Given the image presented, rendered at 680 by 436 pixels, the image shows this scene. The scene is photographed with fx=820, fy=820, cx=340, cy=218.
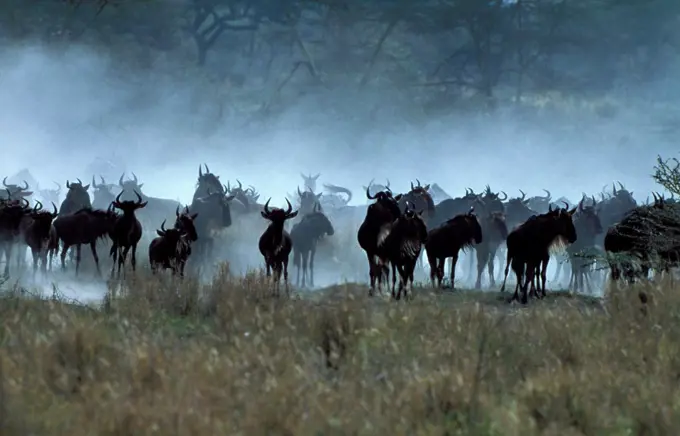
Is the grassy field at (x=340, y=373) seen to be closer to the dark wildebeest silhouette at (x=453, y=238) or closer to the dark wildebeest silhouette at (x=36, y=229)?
the dark wildebeest silhouette at (x=453, y=238)

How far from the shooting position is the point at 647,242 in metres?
14.1

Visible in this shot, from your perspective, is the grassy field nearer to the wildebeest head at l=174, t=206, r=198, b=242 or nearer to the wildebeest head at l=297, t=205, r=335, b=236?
the wildebeest head at l=174, t=206, r=198, b=242

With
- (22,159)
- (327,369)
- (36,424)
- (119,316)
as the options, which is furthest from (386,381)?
(22,159)

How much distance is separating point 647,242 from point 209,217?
14.4 meters

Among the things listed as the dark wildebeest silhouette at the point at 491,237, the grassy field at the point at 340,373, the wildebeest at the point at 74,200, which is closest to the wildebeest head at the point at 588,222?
the dark wildebeest silhouette at the point at 491,237

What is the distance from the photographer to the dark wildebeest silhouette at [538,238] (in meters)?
13.8

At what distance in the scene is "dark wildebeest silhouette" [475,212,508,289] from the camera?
22953 millimetres

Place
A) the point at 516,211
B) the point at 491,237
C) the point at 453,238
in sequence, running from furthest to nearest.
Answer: the point at 516,211 < the point at 491,237 < the point at 453,238

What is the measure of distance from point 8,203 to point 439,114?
2848 centimetres

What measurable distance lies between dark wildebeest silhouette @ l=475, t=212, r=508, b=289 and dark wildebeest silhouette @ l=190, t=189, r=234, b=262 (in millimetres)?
7636

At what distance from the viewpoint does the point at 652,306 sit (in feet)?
27.0

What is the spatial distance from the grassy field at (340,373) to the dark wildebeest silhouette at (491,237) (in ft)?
49.3

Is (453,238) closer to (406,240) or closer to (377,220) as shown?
(377,220)

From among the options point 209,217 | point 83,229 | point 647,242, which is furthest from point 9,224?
point 647,242
